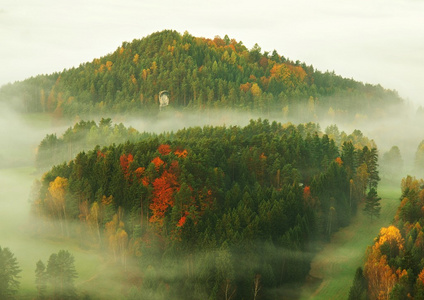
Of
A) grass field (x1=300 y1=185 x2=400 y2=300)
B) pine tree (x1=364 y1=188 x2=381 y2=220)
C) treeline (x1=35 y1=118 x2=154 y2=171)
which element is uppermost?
treeline (x1=35 y1=118 x2=154 y2=171)

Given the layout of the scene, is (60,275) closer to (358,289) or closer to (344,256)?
(358,289)

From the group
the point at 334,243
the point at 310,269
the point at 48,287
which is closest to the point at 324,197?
the point at 334,243

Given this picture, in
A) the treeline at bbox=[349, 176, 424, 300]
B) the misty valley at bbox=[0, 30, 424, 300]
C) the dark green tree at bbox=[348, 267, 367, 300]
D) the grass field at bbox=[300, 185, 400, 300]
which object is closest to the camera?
the treeline at bbox=[349, 176, 424, 300]

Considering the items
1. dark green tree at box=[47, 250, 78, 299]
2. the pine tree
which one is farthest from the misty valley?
the pine tree

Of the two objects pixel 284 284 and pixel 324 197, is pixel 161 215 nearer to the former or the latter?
pixel 284 284

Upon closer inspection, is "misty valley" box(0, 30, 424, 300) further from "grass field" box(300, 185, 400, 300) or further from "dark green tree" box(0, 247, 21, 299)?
"grass field" box(300, 185, 400, 300)
